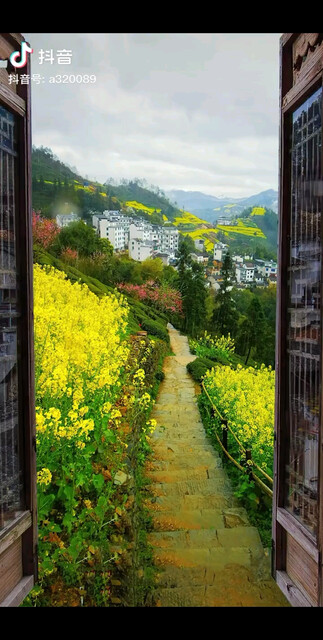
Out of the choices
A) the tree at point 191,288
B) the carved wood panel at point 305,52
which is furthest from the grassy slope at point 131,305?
the carved wood panel at point 305,52

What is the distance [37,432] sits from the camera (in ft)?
6.96

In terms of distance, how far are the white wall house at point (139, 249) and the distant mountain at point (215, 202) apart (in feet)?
1.19

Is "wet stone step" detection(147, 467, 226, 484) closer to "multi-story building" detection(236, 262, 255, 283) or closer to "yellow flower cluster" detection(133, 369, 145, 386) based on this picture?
"yellow flower cluster" detection(133, 369, 145, 386)

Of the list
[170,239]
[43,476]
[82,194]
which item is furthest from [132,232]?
[43,476]

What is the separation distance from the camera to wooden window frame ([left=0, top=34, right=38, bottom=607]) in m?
1.86

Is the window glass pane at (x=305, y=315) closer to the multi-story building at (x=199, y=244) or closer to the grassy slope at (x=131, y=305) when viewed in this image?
the multi-story building at (x=199, y=244)

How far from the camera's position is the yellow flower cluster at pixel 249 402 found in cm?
279

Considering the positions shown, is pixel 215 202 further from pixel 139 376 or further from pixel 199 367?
pixel 139 376

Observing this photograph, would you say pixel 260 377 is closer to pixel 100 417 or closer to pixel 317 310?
pixel 100 417

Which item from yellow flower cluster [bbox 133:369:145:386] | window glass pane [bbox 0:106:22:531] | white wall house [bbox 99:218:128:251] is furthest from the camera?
white wall house [bbox 99:218:128:251]

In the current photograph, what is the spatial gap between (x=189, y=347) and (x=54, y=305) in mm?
1041

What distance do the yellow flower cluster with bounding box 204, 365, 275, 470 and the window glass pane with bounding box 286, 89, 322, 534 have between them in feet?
2.82

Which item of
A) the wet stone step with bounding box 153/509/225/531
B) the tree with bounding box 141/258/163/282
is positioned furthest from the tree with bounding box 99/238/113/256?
the wet stone step with bounding box 153/509/225/531

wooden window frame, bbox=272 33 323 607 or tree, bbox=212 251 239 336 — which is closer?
wooden window frame, bbox=272 33 323 607
